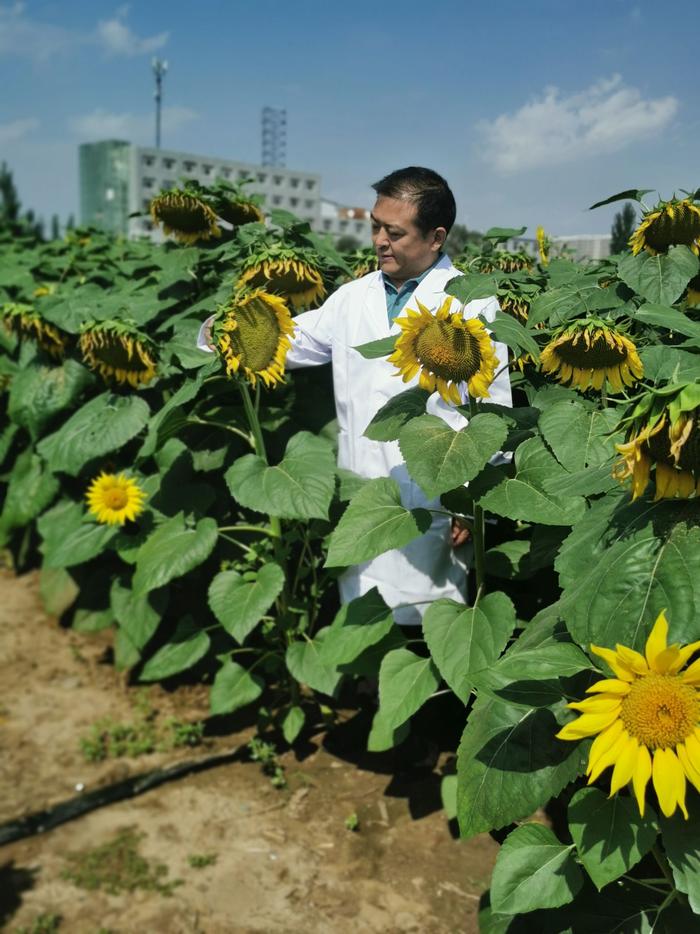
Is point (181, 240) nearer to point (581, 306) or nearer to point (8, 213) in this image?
point (581, 306)

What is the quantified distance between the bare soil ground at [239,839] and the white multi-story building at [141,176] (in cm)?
5511

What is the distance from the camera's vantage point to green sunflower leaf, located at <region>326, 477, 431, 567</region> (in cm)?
197

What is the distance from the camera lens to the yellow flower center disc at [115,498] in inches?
123

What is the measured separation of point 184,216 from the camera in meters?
3.16

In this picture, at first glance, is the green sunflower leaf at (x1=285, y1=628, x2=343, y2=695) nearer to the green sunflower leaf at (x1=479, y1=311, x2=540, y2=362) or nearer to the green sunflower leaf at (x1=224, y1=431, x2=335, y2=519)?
the green sunflower leaf at (x1=224, y1=431, x2=335, y2=519)

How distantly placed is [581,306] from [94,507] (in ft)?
6.04

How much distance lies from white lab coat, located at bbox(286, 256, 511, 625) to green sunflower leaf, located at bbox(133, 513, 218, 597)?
487mm

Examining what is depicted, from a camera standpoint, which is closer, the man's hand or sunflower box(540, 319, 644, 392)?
sunflower box(540, 319, 644, 392)

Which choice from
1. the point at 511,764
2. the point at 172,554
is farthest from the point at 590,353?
the point at 172,554

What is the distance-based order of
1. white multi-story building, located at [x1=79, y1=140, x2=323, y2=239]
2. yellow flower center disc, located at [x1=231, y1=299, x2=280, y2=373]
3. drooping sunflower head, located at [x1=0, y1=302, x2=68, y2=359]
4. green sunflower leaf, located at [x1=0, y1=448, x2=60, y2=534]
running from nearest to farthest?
yellow flower center disc, located at [x1=231, y1=299, x2=280, y2=373] < drooping sunflower head, located at [x1=0, y1=302, x2=68, y2=359] < green sunflower leaf, located at [x1=0, y1=448, x2=60, y2=534] < white multi-story building, located at [x1=79, y1=140, x2=323, y2=239]

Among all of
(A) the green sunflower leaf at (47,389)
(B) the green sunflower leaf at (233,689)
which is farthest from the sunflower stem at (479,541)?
(A) the green sunflower leaf at (47,389)

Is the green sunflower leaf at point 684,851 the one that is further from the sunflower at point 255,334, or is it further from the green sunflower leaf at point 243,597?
the sunflower at point 255,334

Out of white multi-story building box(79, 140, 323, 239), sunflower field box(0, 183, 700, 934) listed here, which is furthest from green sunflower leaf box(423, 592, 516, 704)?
white multi-story building box(79, 140, 323, 239)

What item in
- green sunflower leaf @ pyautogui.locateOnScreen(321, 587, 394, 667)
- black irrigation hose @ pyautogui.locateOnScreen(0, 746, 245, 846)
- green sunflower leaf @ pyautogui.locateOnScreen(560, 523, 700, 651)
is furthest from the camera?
black irrigation hose @ pyautogui.locateOnScreen(0, 746, 245, 846)
